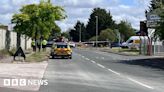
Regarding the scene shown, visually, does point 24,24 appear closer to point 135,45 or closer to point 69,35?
point 135,45

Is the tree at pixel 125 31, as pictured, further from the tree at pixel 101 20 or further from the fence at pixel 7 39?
the fence at pixel 7 39

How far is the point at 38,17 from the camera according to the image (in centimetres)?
5397

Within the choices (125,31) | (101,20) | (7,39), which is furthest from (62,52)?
(101,20)

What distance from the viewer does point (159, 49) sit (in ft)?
212

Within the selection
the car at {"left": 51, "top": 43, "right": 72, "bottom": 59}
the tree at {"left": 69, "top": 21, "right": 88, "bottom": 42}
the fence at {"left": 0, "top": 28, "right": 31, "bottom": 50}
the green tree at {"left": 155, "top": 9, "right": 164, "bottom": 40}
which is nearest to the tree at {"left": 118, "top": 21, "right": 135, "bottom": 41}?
the tree at {"left": 69, "top": 21, "right": 88, "bottom": 42}

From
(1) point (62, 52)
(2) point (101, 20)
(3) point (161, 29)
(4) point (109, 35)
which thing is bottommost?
(1) point (62, 52)

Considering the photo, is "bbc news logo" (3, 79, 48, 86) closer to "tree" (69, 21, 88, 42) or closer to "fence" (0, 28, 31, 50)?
"fence" (0, 28, 31, 50)

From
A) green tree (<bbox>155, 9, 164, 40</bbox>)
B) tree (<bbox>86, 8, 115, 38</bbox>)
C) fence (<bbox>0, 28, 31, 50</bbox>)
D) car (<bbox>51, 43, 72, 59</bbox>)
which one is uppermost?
tree (<bbox>86, 8, 115, 38</bbox>)

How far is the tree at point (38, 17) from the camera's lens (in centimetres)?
5378

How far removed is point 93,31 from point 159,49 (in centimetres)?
9116

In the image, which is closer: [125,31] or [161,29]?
[161,29]

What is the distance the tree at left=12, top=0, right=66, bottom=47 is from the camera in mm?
53781

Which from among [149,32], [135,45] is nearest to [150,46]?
[149,32]

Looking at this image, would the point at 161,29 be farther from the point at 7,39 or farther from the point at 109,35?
the point at 109,35
